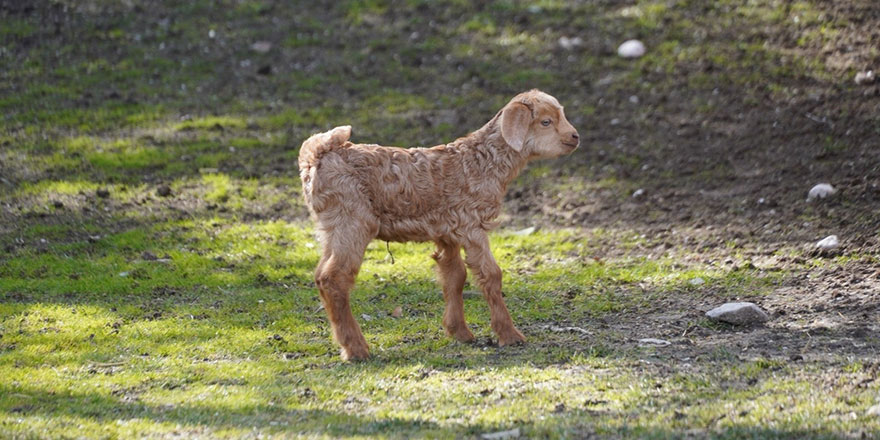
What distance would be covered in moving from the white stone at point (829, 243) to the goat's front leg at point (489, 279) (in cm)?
345

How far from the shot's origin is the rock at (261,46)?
15.6 meters

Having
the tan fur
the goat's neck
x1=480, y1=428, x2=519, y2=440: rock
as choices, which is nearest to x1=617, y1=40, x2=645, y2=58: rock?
the tan fur

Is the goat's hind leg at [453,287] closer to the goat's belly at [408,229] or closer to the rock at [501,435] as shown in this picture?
the goat's belly at [408,229]

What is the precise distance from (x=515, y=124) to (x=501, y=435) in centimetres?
293

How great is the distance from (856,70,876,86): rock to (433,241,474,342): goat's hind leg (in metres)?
6.78

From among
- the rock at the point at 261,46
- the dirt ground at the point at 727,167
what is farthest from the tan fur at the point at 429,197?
the rock at the point at 261,46

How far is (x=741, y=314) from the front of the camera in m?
7.70

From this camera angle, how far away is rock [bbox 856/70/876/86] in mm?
12109

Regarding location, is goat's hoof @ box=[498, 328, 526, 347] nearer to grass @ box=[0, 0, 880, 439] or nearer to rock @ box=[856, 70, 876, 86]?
grass @ box=[0, 0, 880, 439]

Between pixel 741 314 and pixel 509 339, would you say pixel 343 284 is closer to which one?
pixel 509 339

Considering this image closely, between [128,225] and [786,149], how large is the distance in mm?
7353

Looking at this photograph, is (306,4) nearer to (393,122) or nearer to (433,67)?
(433,67)

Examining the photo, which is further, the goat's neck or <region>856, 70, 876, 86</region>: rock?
<region>856, 70, 876, 86</region>: rock

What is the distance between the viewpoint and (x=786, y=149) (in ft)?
37.7
